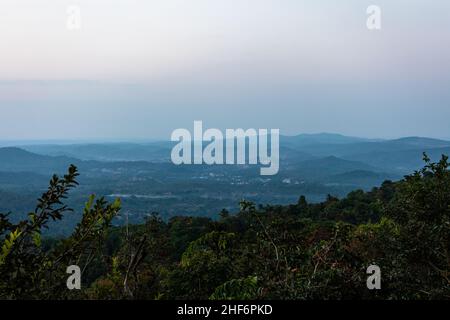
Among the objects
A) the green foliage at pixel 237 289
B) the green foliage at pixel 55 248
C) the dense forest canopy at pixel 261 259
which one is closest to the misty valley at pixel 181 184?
the dense forest canopy at pixel 261 259

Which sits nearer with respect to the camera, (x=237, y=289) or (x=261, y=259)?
(x=237, y=289)

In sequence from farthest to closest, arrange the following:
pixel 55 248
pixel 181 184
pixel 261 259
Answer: pixel 181 184 → pixel 261 259 → pixel 55 248

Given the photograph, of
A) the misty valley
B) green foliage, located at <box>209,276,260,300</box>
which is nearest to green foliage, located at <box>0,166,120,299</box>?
green foliage, located at <box>209,276,260,300</box>

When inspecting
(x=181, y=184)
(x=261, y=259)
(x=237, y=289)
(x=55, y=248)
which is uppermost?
(x=55, y=248)

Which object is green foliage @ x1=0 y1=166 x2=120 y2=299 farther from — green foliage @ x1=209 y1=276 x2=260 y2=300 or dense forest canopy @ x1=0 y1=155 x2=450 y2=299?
green foliage @ x1=209 y1=276 x2=260 y2=300

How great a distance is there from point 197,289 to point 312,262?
2.51 meters

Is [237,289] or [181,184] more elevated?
[237,289]

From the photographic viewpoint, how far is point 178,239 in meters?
28.1

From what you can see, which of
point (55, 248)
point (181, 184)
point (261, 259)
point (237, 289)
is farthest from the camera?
point (181, 184)

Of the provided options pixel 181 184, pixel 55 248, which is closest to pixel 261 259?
pixel 55 248

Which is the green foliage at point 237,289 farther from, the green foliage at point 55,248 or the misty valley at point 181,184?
the misty valley at point 181,184

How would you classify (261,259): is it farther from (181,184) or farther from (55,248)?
(181,184)
